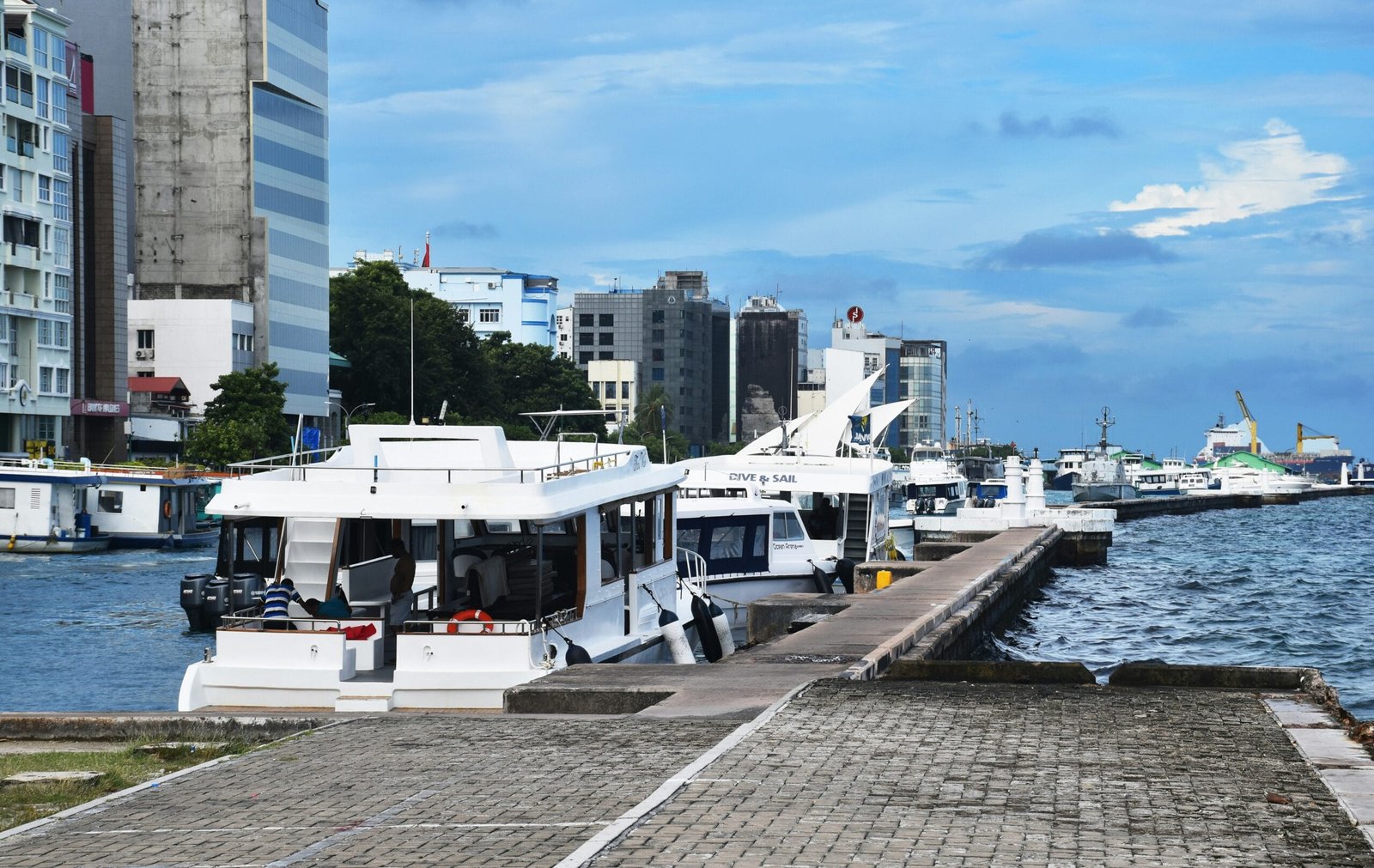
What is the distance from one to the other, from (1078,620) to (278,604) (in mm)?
23308

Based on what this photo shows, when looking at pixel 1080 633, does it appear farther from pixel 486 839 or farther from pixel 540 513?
pixel 486 839

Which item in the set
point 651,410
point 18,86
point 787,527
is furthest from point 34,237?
point 651,410

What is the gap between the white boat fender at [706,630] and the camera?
25.0m

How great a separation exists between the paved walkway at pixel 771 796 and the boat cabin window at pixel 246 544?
633 centimetres

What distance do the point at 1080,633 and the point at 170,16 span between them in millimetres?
93922

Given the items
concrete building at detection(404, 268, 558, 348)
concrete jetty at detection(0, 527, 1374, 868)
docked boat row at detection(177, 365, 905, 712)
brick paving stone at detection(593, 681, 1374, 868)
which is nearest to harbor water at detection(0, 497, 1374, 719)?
docked boat row at detection(177, 365, 905, 712)

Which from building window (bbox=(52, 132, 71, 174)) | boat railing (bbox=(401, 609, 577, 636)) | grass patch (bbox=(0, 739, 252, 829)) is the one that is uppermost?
building window (bbox=(52, 132, 71, 174))

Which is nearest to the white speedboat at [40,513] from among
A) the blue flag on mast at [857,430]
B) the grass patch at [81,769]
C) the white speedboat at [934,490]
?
the blue flag on mast at [857,430]

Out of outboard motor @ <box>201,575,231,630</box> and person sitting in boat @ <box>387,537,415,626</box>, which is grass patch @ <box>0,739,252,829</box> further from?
outboard motor @ <box>201,575,231,630</box>

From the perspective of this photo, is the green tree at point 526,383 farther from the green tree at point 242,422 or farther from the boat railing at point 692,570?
the boat railing at point 692,570

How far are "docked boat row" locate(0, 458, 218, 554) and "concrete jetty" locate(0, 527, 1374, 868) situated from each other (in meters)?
49.6

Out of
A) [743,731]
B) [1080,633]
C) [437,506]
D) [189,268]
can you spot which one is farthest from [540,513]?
[189,268]

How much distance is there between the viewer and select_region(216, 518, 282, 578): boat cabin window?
62.9 feet

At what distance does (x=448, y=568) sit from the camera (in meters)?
20.6
